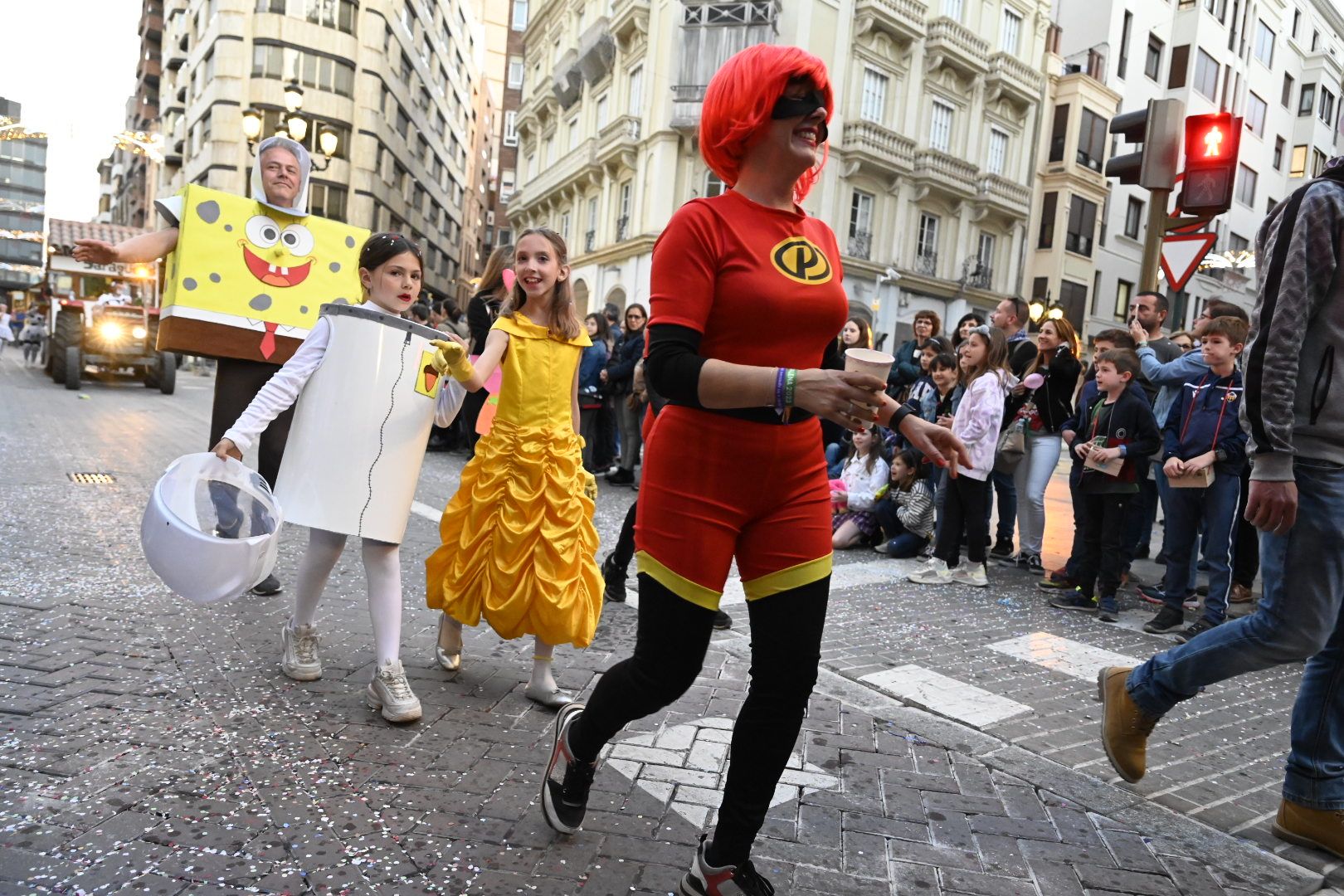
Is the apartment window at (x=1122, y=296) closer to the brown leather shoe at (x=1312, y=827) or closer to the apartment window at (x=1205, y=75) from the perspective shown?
the apartment window at (x=1205, y=75)

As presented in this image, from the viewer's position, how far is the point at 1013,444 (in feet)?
23.7

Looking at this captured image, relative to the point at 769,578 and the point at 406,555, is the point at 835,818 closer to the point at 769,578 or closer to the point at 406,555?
the point at 769,578

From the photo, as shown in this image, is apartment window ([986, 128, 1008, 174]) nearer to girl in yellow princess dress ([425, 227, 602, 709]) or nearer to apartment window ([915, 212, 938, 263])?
apartment window ([915, 212, 938, 263])

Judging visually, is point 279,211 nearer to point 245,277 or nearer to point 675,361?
point 245,277

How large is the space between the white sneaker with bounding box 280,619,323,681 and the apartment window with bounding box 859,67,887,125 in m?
28.1

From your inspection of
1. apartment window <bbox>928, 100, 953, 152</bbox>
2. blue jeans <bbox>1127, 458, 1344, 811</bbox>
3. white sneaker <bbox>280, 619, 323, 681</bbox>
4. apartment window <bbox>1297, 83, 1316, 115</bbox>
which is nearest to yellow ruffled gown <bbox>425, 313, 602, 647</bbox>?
white sneaker <bbox>280, 619, 323, 681</bbox>

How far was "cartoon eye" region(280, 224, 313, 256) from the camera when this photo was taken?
14.5ft

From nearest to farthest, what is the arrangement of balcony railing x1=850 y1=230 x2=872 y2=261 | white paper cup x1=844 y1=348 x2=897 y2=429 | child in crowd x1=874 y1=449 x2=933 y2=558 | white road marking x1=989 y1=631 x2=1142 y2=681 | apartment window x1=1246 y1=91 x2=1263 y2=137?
white paper cup x1=844 y1=348 x2=897 y2=429 → white road marking x1=989 y1=631 x2=1142 y2=681 → child in crowd x1=874 y1=449 x2=933 y2=558 → balcony railing x1=850 y1=230 x2=872 y2=261 → apartment window x1=1246 y1=91 x2=1263 y2=137

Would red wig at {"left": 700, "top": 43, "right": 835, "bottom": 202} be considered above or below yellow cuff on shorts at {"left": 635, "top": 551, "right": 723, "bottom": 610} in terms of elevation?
above

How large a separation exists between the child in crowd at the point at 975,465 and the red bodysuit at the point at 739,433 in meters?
4.53

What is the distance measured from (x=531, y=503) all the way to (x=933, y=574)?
3974 mm

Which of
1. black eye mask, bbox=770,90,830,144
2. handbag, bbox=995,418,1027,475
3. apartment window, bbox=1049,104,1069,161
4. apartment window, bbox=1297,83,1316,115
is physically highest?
apartment window, bbox=1297,83,1316,115

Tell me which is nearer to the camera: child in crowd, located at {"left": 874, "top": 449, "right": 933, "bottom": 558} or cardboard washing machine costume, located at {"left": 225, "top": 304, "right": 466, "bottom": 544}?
cardboard washing machine costume, located at {"left": 225, "top": 304, "right": 466, "bottom": 544}

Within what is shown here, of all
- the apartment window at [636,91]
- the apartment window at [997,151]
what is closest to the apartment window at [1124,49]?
the apartment window at [997,151]
